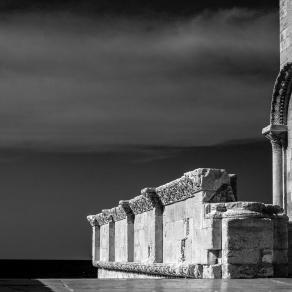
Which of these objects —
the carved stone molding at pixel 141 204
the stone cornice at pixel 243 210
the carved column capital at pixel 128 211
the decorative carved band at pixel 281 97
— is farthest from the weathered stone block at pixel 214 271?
the decorative carved band at pixel 281 97

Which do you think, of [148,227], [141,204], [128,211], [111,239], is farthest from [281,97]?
[111,239]

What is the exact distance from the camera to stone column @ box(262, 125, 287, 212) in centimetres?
1853

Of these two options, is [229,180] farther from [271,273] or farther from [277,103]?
[277,103]

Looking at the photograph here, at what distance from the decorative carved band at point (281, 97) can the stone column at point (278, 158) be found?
22 centimetres

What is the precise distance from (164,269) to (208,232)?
278cm

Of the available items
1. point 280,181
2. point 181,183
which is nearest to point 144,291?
point 181,183

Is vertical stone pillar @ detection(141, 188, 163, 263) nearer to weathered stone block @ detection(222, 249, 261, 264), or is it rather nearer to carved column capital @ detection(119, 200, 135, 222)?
carved column capital @ detection(119, 200, 135, 222)

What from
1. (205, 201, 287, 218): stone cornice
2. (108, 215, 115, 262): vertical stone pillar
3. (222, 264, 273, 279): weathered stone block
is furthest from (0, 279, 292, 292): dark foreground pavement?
(108, 215, 115, 262): vertical stone pillar

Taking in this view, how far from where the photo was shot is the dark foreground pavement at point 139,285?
8.80 meters

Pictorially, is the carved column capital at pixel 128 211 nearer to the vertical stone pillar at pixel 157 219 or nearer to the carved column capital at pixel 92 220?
the vertical stone pillar at pixel 157 219

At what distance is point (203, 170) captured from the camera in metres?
12.5

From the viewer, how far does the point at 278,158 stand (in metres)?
18.7

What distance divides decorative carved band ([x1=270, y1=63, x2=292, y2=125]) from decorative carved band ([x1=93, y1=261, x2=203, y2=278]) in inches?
186

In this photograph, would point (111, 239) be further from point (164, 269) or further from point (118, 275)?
point (164, 269)
